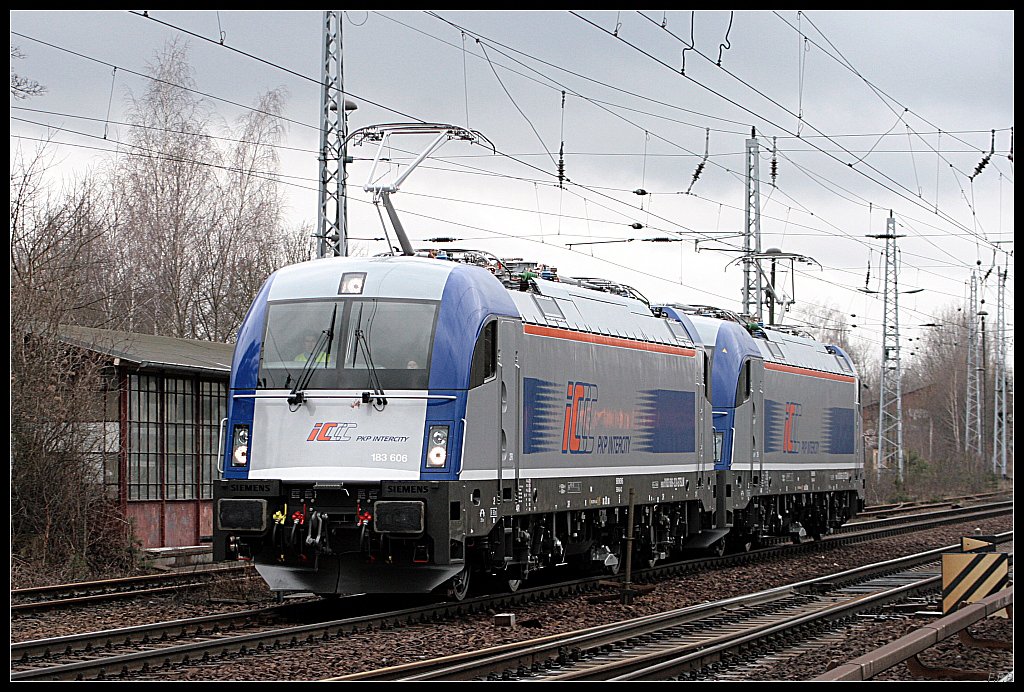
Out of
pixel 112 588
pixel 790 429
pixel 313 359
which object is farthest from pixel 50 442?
pixel 790 429

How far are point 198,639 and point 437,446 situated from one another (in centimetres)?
315

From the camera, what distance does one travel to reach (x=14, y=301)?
19531mm

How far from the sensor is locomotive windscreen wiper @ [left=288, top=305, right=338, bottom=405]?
14884mm

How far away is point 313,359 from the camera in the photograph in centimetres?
1504

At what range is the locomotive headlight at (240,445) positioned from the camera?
49.2 ft

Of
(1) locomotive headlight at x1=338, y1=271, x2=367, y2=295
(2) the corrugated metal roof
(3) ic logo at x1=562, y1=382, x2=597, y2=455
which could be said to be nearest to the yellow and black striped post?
(3) ic logo at x1=562, y1=382, x2=597, y2=455

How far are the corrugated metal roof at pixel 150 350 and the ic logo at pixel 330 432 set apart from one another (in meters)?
6.73

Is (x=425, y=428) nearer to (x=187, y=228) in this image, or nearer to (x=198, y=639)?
(x=198, y=639)

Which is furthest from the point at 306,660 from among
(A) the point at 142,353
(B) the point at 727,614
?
(A) the point at 142,353

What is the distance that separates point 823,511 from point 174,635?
20160mm

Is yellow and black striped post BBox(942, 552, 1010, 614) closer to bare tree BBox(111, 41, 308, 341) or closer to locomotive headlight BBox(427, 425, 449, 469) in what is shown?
locomotive headlight BBox(427, 425, 449, 469)

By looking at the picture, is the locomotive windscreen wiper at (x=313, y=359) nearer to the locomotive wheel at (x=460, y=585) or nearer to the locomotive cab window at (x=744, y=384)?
the locomotive wheel at (x=460, y=585)

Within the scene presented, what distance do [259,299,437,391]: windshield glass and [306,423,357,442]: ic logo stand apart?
42 cm

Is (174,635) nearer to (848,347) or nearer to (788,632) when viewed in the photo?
(788,632)
